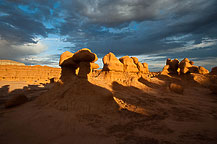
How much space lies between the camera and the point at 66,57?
8312 mm

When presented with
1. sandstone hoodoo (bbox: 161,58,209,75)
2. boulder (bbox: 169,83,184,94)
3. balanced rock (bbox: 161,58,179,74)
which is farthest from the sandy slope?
balanced rock (bbox: 161,58,179,74)

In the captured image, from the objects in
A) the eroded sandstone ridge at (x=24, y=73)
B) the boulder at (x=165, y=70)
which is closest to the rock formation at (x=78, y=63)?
the eroded sandstone ridge at (x=24, y=73)

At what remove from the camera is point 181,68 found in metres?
18.1

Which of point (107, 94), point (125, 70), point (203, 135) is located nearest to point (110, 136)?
point (107, 94)

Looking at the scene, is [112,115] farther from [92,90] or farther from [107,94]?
[92,90]

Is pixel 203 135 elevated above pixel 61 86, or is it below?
below

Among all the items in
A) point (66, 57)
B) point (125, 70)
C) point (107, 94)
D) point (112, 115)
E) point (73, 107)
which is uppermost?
point (66, 57)

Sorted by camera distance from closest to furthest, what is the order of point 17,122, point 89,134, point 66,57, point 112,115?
point 89,134, point 17,122, point 112,115, point 66,57

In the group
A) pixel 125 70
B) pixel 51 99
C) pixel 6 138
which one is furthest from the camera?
pixel 125 70

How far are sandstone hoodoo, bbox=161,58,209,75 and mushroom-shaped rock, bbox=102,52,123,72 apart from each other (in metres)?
12.3

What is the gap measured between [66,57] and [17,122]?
572 cm

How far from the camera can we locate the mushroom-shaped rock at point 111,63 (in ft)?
35.1

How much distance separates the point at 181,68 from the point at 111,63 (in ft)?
46.3

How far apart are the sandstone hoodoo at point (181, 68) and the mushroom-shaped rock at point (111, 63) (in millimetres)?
12301
